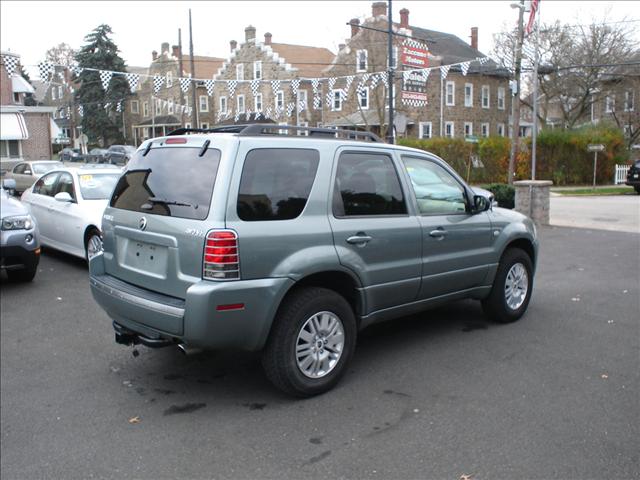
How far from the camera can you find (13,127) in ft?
124

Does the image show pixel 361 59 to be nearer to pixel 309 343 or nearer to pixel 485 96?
pixel 485 96

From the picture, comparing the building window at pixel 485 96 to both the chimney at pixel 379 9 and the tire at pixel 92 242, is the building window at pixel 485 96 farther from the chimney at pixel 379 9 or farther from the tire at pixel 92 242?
the tire at pixel 92 242

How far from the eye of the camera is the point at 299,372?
164 inches

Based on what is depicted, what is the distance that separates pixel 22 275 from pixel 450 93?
4054 cm

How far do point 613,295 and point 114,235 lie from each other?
19.6 feet

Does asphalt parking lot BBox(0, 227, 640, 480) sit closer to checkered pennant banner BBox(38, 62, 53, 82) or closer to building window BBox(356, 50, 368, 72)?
checkered pennant banner BBox(38, 62, 53, 82)

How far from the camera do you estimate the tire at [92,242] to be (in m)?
8.56

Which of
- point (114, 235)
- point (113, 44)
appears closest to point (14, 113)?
point (113, 44)

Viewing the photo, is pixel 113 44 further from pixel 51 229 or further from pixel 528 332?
pixel 528 332

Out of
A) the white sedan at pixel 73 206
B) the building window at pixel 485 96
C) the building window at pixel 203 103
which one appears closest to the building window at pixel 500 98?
the building window at pixel 485 96

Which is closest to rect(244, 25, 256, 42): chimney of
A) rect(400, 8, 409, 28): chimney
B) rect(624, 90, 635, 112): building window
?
rect(400, 8, 409, 28): chimney

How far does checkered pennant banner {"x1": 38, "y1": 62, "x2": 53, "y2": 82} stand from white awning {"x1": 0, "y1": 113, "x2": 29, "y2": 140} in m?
23.7

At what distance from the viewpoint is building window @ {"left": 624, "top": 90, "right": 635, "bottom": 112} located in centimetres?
3625

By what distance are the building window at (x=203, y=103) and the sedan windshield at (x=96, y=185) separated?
51.8m
